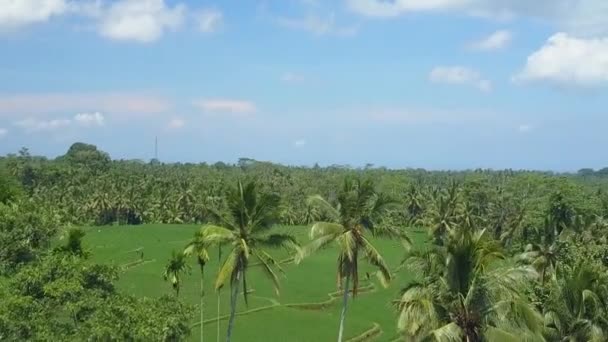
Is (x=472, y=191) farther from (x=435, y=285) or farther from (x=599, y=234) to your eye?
(x=435, y=285)

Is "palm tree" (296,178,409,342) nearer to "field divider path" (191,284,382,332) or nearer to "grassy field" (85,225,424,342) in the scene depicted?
"grassy field" (85,225,424,342)

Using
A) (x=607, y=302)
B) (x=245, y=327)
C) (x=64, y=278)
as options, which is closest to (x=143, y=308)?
(x=64, y=278)

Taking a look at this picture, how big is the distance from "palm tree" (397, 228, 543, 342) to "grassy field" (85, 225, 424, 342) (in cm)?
1487

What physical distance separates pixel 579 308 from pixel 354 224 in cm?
831

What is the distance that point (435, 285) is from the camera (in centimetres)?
1731

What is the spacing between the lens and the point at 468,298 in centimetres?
1645

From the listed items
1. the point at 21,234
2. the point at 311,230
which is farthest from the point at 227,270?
the point at 21,234

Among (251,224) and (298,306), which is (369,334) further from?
(251,224)

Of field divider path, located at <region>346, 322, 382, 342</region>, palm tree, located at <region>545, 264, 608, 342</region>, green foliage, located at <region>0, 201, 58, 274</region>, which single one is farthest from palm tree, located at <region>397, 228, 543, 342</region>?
field divider path, located at <region>346, 322, 382, 342</region>

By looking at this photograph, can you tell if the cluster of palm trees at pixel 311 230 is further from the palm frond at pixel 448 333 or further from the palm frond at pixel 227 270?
the palm frond at pixel 448 333

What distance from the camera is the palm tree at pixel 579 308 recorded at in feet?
64.3

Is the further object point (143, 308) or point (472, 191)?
point (472, 191)

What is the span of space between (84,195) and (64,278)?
305 ft

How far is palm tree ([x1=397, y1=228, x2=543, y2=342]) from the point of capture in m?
16.6
